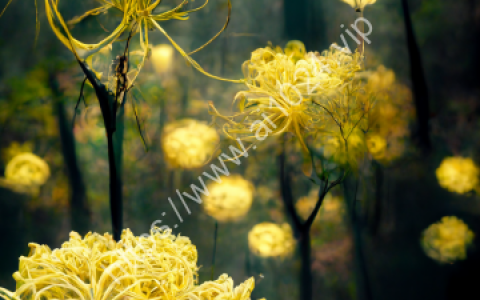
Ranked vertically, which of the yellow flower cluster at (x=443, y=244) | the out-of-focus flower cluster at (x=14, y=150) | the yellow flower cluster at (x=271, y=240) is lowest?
the yellow flower cluster at (x=443, y=244)

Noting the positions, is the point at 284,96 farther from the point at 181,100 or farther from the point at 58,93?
the point at 58,93

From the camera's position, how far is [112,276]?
0.60 m

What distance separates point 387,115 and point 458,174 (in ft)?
0.73

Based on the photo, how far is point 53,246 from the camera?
0.74 meters

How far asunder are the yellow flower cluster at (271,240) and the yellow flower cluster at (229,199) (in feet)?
0.19

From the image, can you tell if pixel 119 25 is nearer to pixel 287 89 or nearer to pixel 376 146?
pixel 287 89

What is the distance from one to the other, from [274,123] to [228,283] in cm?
37

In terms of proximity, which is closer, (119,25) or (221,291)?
(221,291)

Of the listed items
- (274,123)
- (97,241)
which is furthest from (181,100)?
(97,241)

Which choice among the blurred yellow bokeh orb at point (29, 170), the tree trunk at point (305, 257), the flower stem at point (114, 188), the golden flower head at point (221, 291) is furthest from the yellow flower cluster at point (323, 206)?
the blurred yellow bokeh orb at point (29, 170)

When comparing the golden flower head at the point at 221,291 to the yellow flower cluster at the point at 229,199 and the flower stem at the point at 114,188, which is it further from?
the flower stem at the point at 114,188

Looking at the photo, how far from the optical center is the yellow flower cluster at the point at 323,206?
740mm

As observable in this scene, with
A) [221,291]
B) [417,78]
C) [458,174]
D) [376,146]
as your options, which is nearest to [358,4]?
[417,78]

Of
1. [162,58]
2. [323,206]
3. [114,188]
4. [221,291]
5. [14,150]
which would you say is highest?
[162,58]
